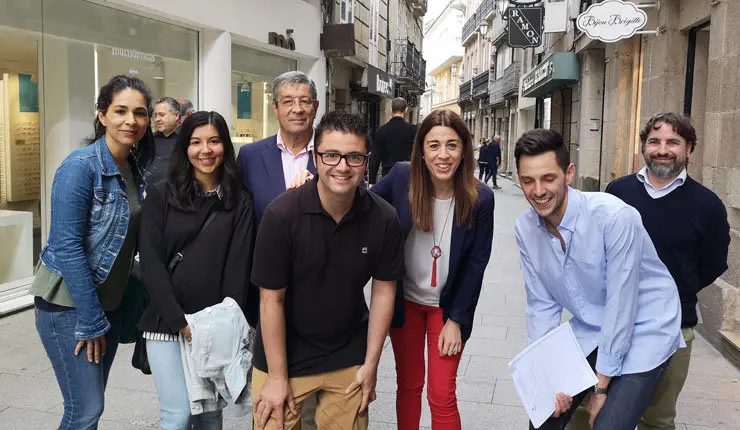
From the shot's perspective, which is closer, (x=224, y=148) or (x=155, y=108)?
(x=224, y=148)

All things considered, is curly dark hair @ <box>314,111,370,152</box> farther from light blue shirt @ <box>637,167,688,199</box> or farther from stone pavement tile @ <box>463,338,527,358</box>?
stone pavement tile @ <box>463,338,527,358</box>

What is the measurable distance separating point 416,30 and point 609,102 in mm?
29353

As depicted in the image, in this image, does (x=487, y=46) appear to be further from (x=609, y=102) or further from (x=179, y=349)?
(x=179, y=349)

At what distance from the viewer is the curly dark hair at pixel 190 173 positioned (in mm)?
2898

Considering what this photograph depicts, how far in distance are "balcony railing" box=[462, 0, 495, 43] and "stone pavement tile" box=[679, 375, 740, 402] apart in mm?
33318

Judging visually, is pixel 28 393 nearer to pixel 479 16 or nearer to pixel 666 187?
pixel 666 187

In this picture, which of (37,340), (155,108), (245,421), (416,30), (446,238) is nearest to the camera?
(446,238)

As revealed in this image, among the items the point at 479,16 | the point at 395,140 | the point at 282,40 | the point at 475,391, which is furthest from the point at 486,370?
the point at 479,16

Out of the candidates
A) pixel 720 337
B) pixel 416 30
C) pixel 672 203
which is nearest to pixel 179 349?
pixel 672 203

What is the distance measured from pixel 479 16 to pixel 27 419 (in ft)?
139

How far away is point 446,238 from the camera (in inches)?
128

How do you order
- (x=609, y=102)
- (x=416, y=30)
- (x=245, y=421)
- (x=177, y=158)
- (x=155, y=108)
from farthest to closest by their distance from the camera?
(x=416, y=30) → (x=609, y=102) → (x=155, y=108) → (x=245, y=421) → (x=177, y=158)

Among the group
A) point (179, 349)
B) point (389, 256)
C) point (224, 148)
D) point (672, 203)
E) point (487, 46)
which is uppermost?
point (487, 46)

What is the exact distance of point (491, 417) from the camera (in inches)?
171
